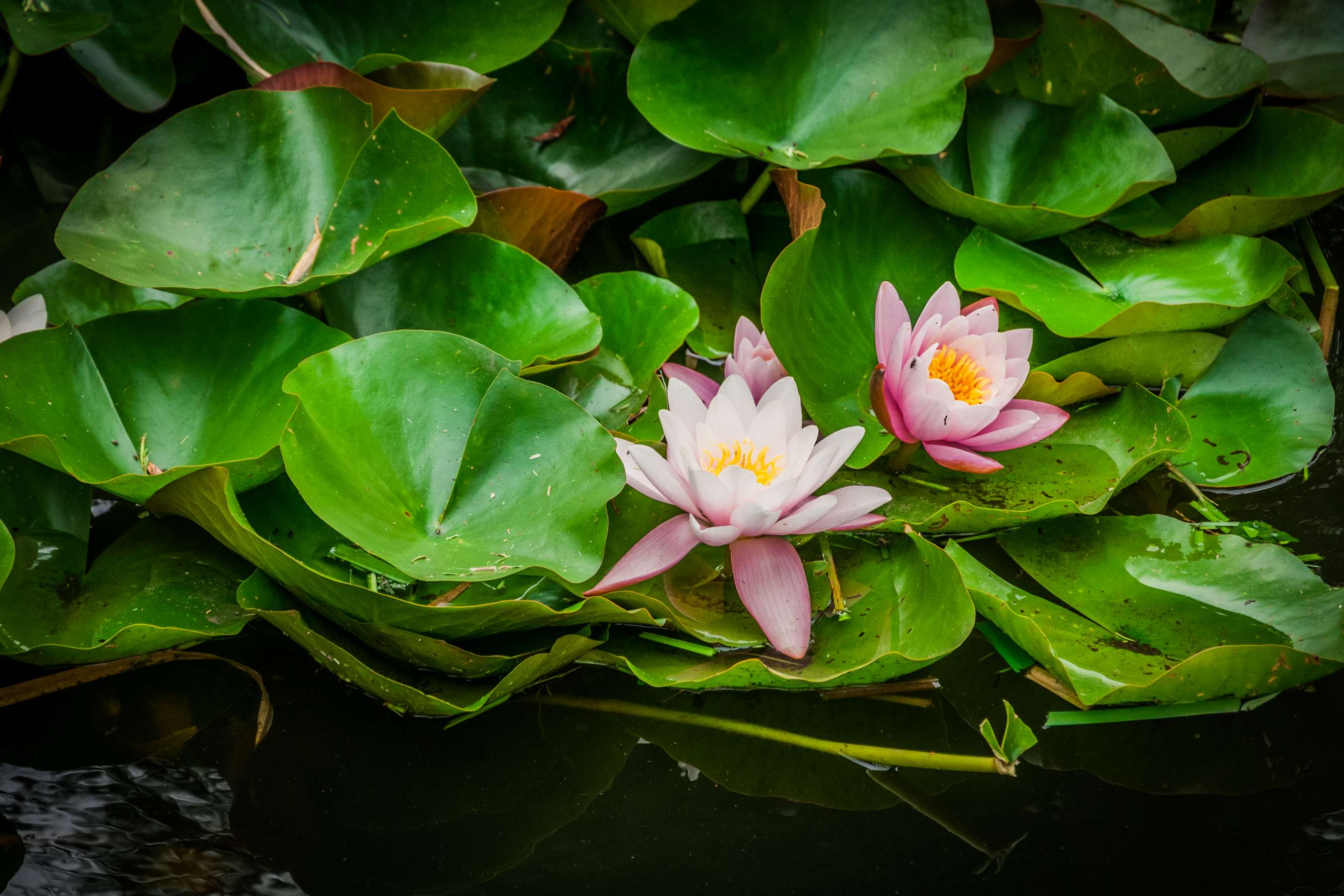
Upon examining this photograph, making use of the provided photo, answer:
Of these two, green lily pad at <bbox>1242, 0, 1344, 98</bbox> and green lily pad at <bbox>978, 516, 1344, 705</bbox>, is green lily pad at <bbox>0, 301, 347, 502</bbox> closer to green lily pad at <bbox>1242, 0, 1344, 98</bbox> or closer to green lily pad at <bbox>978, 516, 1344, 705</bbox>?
green lily pad at <bbox>978, 516, 1344, 705</bbox>

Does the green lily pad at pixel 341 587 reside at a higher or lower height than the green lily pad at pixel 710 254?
lower

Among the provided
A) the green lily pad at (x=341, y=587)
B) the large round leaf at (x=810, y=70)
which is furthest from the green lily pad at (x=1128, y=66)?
the green lily pad at (x=341, y=587)

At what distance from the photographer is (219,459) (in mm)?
1071

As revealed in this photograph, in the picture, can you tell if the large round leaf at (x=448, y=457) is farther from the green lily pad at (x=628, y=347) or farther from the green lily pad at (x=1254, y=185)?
the green lily pad at (x=1254, y=185)

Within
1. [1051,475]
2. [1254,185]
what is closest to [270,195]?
[1051,475]

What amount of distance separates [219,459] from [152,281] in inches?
8.9

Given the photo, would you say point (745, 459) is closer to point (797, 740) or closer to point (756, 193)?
point (797, 740)

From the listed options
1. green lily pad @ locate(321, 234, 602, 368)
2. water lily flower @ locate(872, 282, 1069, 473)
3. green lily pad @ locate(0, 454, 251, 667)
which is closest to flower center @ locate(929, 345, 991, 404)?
water lily flower @ locate(872, 282, 1069, 473)

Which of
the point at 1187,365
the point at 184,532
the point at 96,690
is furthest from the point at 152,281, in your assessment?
the point at 1187,365

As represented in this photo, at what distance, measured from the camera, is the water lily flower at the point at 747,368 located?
4.05 ft

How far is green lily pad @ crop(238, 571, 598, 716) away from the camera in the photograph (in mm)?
965

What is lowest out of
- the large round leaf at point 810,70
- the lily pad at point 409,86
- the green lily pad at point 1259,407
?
the green lily pad at point 1259,407

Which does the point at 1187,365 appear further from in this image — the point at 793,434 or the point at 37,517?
the point at 37,517

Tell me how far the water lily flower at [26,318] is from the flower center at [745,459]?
0.88 metres
